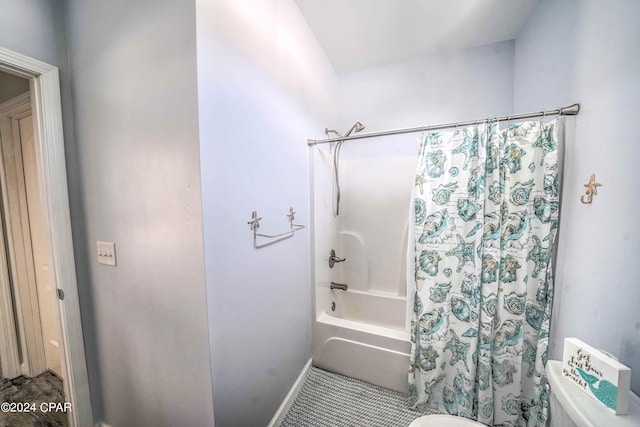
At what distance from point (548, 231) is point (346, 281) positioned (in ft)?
5.50

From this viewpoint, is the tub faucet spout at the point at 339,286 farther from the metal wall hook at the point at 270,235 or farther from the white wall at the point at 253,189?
the metal wall hook at the point at 270,235

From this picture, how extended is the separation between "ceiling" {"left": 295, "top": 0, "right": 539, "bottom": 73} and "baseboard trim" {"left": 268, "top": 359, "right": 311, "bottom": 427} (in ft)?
8.68

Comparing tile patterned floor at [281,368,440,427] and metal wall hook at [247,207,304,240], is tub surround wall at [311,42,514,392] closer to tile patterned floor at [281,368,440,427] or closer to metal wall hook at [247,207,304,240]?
tile patterned floor at [281,368,440,427]

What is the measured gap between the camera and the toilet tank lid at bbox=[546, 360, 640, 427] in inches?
24.3

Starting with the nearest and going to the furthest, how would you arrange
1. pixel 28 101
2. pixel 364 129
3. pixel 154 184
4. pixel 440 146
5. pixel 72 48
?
pixel 154 184, pixel 72 48, pixel 28 101, pixel 440 146, pixel 364 129

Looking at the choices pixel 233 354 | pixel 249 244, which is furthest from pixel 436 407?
pixel 249 244

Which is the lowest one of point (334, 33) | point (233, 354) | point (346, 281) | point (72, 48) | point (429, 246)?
point (346, 281)

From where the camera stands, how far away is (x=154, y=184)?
957mm

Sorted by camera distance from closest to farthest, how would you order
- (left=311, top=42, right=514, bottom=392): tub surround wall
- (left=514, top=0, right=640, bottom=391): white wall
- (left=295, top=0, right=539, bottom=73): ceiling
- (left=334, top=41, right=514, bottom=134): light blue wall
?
(left=514, top=0, right=640, bottom=391): white wall
(left=295, top=0, right=539, bottom=73): ceiling
(left=311, top=42, right=514, bottom=392): tub surround wall
(left=334, top=41, right=514, bottom=134): light blue wall

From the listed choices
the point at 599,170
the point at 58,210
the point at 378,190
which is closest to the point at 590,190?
the point at 599,170

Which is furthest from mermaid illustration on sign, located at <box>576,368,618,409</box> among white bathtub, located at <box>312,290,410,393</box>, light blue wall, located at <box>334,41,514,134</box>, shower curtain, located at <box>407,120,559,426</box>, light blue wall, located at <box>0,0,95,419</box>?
light blue wall, located at <box>0,0,95,419</box>

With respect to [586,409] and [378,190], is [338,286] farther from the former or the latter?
[586,409]

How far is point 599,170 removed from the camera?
962 millimetres

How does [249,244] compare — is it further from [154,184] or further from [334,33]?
[334,33]
